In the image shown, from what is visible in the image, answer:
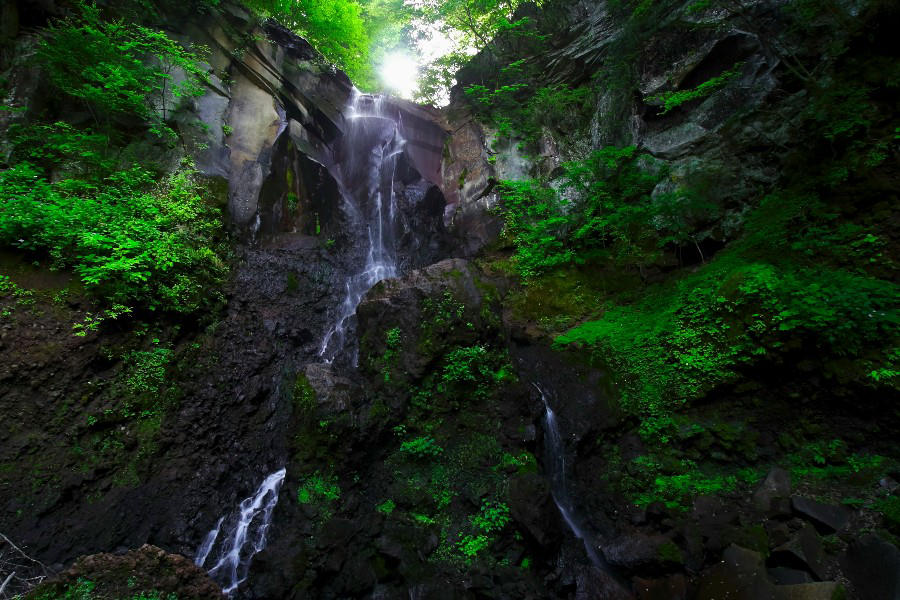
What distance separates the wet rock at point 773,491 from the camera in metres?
4.81

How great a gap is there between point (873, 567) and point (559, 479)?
407cm

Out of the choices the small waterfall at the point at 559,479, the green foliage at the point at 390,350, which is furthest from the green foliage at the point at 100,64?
the small waterfall at the point at 559,479

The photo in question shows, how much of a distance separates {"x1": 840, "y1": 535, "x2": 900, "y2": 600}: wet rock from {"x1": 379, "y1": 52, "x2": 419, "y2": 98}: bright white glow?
77.9 ft

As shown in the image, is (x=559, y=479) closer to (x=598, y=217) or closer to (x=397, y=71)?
(x=598, y=217)

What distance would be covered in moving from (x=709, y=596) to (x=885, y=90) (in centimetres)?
839

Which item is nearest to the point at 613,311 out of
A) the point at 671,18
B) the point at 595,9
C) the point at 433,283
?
the point at 433,283

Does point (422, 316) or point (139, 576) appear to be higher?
point (422, 316)

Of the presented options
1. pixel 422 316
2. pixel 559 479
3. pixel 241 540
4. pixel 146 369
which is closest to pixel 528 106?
pixel 422 316

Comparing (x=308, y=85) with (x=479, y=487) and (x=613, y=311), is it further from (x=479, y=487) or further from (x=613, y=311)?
(x=479, y=487)

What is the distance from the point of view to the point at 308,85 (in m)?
13.9

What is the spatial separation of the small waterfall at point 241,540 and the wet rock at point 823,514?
746cm

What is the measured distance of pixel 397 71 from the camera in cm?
2188

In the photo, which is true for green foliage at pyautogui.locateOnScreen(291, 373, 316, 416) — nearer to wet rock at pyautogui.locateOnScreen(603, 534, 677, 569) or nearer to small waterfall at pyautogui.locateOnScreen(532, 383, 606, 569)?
small waterfall at pyautogui.locateOnScreen(532, 383, 606, 569)

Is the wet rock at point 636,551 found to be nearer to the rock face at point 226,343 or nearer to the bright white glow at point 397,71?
the rock face at point 226,343
